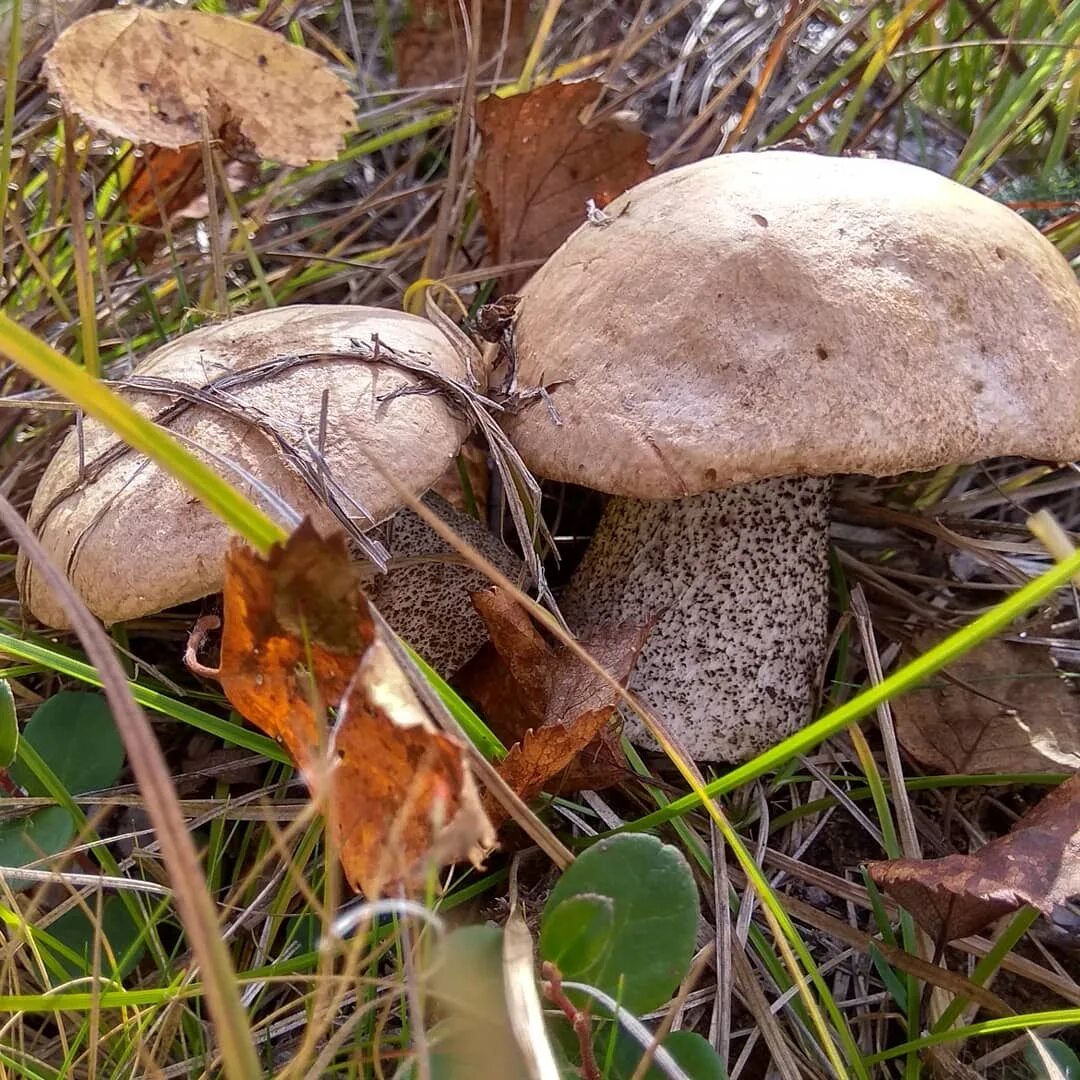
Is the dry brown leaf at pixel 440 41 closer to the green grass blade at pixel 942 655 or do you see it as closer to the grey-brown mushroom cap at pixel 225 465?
the grey-brown mushroom cap at pixel 225 465

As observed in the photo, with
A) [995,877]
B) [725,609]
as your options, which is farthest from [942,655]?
[725,609]

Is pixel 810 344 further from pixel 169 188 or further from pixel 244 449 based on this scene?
pixel 169 188

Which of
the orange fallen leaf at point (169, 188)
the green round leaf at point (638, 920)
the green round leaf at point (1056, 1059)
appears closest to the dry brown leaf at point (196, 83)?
the orange fallen leaf at point (169, 188)

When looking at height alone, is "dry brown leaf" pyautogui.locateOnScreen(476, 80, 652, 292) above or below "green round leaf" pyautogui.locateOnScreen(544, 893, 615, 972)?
above

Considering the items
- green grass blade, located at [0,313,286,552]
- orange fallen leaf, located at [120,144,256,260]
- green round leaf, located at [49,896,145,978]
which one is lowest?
green round leaf, located at [49,896,145,978]

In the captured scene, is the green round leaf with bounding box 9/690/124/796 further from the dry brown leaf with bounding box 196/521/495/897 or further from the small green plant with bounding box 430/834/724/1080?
the small green plant with bounding box 430/834/724/1080

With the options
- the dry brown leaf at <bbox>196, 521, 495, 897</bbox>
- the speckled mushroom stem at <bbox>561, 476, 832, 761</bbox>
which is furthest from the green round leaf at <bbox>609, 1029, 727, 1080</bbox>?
the speckled mushroom stem at <bbox>561, 476, 832, 761</bbox>

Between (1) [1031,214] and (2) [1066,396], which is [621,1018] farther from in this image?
(1) [1031,214]
